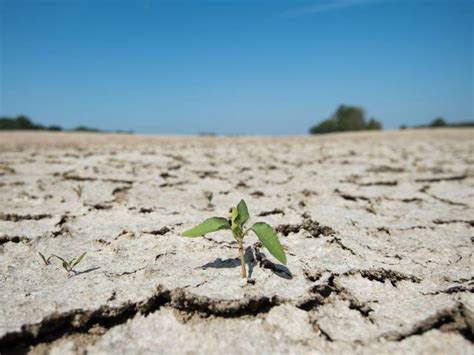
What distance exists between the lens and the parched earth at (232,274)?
803mm

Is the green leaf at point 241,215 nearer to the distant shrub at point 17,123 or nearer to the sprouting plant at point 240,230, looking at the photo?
the sprouting plant at point 240,230

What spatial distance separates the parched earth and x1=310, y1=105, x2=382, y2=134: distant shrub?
86.7ft

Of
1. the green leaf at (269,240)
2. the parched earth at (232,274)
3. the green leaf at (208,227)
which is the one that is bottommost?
the parched earth at (232,274)

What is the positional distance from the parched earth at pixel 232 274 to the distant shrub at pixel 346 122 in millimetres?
26413

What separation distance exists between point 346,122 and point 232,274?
30.3 meters

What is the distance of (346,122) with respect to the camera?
2975 cm

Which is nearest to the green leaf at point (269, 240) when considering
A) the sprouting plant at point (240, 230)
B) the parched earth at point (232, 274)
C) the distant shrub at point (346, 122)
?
the sprouting plant at point (240, 230)

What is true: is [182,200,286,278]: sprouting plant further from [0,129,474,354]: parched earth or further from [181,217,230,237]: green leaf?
[0,129,474,354]: parched earth

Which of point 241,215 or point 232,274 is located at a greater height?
point 241,215

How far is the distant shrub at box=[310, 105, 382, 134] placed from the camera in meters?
28.3

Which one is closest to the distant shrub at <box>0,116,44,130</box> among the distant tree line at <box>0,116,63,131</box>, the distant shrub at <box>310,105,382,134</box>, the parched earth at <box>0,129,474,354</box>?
the distant tree line at <box>0,116,63,131</box>

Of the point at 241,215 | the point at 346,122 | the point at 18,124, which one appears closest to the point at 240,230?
the point at 241,215

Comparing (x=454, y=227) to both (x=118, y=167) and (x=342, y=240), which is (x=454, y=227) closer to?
(x=342, y=240)

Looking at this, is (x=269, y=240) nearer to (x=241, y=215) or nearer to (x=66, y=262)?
(x=241, y=215)
